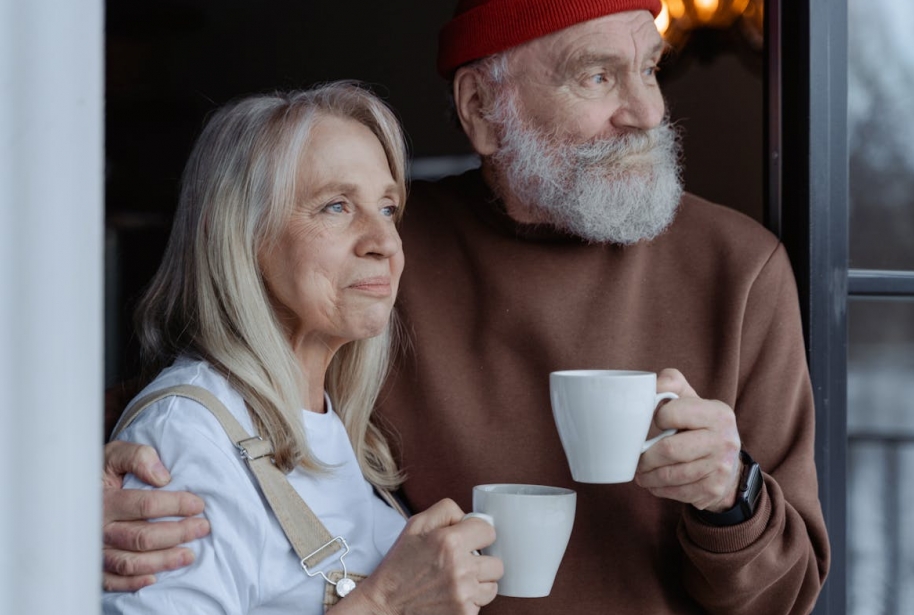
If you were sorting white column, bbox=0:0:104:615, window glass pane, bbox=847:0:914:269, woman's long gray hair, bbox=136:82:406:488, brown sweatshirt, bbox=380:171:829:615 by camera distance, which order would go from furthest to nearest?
window glass pane, bbox=847:0:914:269 → brown sweatshirt, bbox=380:171:829:615 → woman's long gray hair, bbox=136:82:406:488 → white column, bbox=0:0:104:615

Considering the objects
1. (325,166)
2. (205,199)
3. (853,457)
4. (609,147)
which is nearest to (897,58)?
(609,147)

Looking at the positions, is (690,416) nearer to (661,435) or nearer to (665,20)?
(661,435)

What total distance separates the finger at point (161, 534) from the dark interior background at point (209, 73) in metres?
2.55

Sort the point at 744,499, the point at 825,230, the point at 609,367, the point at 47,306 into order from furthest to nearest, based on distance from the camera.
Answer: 1. the point at 825,230
2. the point at 609,367
3. the point at 744,499
4. the point at 47,306

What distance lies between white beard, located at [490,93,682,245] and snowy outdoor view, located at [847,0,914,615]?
0.40 meters

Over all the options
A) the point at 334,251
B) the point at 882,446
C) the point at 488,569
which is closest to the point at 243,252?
the point at 334,251

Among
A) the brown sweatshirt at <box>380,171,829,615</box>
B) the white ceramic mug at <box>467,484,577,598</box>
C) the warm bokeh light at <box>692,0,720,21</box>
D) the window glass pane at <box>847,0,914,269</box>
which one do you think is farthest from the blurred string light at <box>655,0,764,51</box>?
the white ceramic mug at <box>467,484,577,598</box>

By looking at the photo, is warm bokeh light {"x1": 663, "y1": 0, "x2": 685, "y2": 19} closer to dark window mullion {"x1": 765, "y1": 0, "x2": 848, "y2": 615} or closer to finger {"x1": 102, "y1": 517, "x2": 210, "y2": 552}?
dark window mullion {"x1": 765, "y1": 0, "x2": 848, "y2": 615}

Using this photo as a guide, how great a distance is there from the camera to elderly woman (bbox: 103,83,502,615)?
1288mm

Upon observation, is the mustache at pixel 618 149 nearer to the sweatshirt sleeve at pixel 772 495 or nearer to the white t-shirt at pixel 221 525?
the sweatshirt sleeve at pixel 772 495

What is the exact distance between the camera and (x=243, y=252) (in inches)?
58.4

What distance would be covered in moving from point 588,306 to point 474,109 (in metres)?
0.52

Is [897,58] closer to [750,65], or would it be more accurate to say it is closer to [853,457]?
[853,457]

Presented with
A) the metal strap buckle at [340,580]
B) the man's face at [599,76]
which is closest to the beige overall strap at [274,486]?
the metal strap buckle at [340,580]
